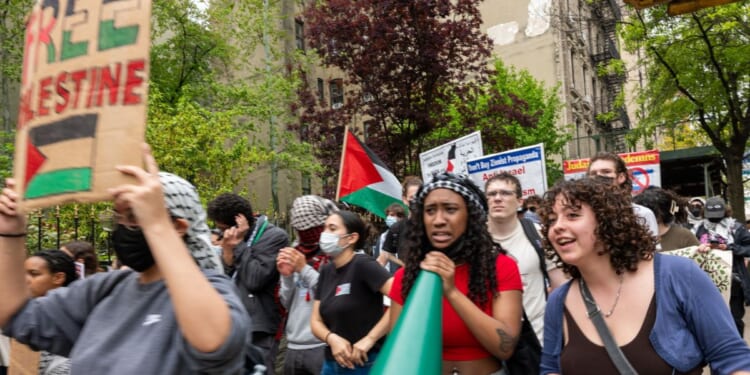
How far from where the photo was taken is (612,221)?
2646 mm

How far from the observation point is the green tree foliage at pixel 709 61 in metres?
17.3

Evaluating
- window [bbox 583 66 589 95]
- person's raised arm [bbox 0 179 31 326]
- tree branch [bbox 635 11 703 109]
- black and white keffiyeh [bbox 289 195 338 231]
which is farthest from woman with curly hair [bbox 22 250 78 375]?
window [bbox 583 66 589 95]

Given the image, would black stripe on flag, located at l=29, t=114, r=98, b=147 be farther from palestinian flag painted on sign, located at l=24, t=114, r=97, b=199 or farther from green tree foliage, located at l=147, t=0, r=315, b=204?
green tree foliage, located at l=147, t=0, r=315, b=204

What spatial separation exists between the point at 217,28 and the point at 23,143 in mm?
22679

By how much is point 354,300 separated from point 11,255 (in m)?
2.53

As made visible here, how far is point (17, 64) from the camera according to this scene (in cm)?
2009

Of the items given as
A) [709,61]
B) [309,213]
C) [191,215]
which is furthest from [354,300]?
[709,61]

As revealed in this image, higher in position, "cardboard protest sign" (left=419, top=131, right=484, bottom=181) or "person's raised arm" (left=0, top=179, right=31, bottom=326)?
"cardboard protest sign" (left=419, top=131, right=484, bottom=181)

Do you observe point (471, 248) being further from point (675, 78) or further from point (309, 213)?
point (675, 78)

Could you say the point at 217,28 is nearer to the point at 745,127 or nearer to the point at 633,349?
the point at 745,127

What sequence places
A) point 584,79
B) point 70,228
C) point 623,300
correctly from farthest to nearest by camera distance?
point 584,79, point 70,228, point 623,300

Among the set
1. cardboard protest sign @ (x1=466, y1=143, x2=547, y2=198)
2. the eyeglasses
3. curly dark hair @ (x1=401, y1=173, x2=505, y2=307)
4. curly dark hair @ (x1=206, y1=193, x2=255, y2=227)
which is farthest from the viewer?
cardboard protest sign @ (x1=466, y1=143, x2=547, y2=198)

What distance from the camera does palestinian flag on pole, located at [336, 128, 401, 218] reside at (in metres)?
7.65

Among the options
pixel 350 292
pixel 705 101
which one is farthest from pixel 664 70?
pixel 350 292
